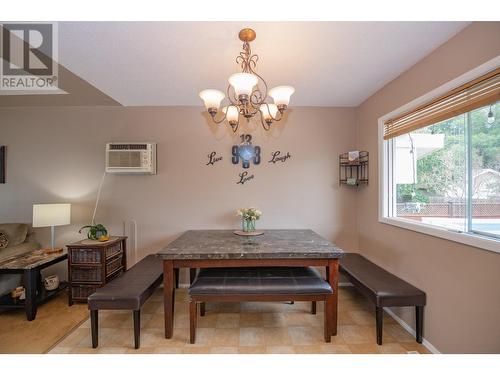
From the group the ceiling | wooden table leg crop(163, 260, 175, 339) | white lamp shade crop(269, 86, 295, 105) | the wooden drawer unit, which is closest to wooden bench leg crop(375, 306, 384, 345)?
wooden table leg crop(163, 260, 175, 339)

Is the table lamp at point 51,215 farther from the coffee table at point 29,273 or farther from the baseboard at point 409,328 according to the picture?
the baseboard at point 409,328

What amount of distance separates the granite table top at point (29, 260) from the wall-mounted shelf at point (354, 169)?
3513 millimetres

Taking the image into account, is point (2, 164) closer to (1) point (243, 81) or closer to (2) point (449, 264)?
(1) point (243, 81)

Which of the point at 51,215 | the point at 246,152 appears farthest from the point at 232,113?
the point at 51,215

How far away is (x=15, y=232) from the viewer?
2727 mm

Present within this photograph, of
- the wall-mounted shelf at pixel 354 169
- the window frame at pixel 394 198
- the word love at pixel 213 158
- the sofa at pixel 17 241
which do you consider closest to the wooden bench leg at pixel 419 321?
the window frame at pixel 394 198

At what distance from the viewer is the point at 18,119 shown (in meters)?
2.92

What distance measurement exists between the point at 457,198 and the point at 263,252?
5.04ft

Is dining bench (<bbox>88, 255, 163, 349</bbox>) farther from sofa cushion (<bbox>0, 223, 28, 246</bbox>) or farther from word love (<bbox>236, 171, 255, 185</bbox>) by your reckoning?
sofa cushion (<bbox>0, 223, 28, 246</bbox>)

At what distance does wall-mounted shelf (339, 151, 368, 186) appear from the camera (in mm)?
2789

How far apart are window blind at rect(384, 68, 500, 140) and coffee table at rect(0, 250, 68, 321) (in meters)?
3.82

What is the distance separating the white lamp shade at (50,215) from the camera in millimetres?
2522
